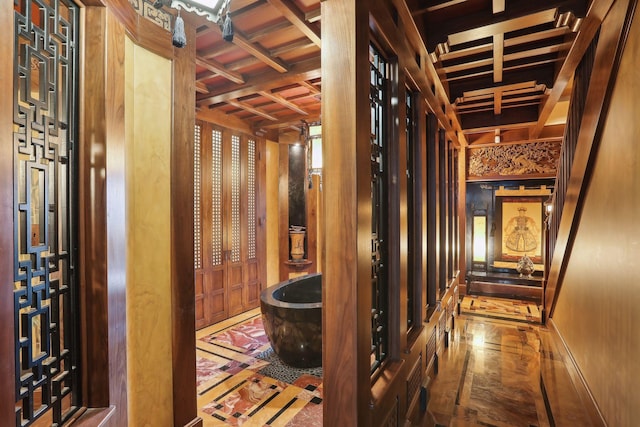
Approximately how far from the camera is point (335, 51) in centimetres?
161

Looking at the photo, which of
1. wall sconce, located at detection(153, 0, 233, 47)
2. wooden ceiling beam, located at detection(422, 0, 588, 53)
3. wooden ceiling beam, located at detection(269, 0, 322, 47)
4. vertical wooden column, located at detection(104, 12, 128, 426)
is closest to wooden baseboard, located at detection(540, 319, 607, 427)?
wooden ceiling beam, located at detection(422, 0, 588, 53)

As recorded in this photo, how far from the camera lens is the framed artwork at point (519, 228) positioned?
272 inches

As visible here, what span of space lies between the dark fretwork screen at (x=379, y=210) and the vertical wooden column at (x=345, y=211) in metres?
0.41

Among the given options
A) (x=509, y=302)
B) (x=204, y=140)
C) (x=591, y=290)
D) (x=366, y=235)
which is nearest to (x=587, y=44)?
(x=591, y=290)

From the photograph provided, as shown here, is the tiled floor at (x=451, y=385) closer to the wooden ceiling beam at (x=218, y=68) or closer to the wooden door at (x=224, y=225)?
the wooden door at (x=224, y=225)

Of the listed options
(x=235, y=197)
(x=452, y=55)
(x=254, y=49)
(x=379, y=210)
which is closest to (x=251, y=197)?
(x=235, y=197)

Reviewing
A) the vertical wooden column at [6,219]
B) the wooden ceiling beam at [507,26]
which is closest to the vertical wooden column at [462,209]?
the wooden ceiling beam at [507,26]

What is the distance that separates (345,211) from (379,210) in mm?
622

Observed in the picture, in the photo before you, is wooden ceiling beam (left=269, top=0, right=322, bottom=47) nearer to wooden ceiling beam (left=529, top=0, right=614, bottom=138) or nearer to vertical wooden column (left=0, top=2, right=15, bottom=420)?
vertical wooden column (left=0, top=2, right=15, bottom=420)

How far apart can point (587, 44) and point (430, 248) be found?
2250 millimetres

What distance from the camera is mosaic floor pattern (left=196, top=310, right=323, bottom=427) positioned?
278 cm

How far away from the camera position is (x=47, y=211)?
1240 millimetres

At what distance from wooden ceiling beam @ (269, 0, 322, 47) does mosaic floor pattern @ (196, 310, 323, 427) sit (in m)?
3.36

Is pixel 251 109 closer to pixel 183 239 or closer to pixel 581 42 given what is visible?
pixel 183 239
